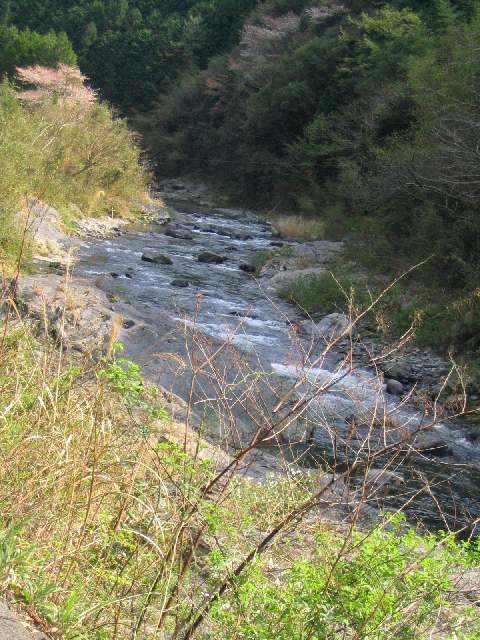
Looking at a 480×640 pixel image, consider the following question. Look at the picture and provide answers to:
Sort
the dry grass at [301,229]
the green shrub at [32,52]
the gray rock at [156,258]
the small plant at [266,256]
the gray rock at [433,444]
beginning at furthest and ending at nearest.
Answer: the green shrub at [32,52] → the dry grass at [301,229] → the small plant at [266,256] → the gray rock at [156,258] → the gray rock at [433,444]

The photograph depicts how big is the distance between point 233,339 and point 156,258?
11.4 metres

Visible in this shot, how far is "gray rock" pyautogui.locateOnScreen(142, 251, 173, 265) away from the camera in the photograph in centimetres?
1616

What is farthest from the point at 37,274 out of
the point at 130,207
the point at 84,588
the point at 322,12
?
the point at 322,12

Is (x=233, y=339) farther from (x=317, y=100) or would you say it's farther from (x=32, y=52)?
(x=32, y=52)

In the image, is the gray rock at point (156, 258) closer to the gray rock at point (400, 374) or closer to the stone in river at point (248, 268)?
the stone in river at point (248, 268)

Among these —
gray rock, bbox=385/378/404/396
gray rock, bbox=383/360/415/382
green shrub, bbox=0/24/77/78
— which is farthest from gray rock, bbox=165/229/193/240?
green shrub, bbox=0/24/77/78

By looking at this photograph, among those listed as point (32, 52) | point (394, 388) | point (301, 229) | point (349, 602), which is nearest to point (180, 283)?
point (394, 388)

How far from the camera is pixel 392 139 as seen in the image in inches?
775

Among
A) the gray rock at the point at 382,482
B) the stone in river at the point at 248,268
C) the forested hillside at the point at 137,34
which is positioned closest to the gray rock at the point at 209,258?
the stone in river at the point at 248,268

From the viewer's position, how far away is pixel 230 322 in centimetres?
1177

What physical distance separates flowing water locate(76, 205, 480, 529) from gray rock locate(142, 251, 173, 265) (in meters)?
0.15

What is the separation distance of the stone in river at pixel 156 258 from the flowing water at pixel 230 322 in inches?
6.0

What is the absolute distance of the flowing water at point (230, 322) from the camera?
601 centimetres

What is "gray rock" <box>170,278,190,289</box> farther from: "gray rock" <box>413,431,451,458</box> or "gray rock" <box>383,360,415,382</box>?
"gray rock" <box>413,431,451,458</box>
